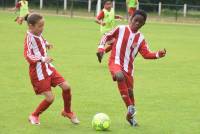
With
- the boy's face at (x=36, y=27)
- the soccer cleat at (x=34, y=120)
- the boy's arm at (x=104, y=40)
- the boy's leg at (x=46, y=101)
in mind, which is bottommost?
the soccer cleat at (x=34, y=120)

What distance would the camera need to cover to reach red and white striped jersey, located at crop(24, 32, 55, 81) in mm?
8422

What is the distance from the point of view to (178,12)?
50438 mm

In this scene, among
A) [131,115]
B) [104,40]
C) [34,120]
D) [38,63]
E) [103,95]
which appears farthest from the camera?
[103,95]

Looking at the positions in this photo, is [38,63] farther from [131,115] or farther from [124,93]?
[131,115]

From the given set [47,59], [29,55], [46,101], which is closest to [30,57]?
[29,55]

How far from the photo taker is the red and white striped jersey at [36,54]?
332 inches

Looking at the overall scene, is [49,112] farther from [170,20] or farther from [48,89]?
[170,20]

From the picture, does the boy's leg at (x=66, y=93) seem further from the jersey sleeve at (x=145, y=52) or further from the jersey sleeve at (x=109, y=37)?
the jersey sleeve at (x=145, y=52)

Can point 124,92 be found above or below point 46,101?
above

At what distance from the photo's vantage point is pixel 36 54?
8453 mm

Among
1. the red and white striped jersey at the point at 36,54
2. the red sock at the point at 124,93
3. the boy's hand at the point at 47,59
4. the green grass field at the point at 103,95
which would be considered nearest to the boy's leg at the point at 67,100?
the green grass field at the point at 103,95

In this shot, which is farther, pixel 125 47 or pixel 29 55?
pixel 125 47

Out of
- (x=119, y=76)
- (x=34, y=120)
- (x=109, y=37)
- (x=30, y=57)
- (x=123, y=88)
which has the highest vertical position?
(x=109, y=37)

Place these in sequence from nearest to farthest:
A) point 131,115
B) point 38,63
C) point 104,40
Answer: point 131,115
point 38,63
point 104,40
